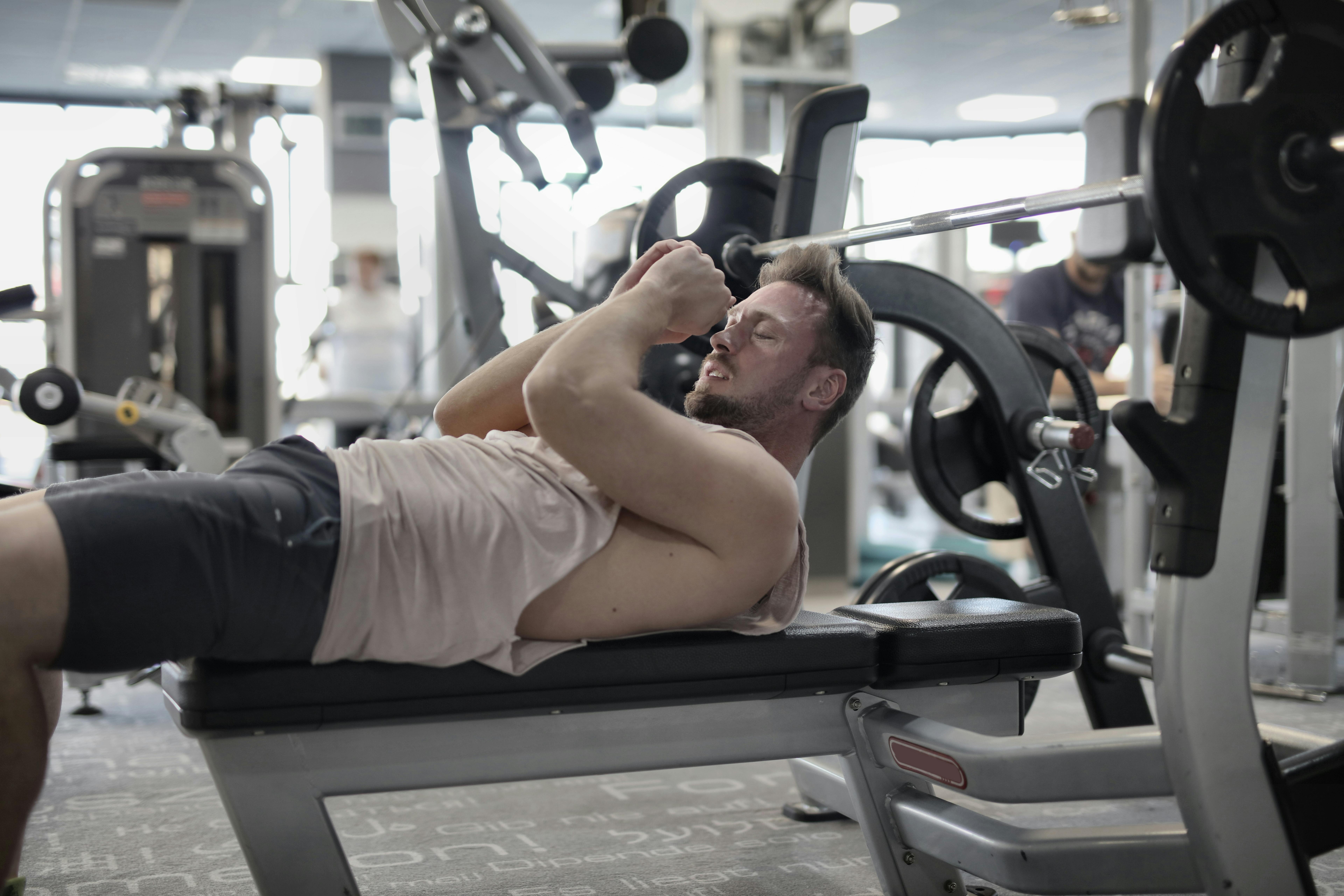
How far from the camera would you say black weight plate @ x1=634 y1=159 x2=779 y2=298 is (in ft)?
7.13

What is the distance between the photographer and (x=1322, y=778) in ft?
4.18

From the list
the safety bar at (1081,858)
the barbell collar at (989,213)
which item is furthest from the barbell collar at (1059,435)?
the safety bar at (1081,858)

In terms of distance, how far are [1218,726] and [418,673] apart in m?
0.85

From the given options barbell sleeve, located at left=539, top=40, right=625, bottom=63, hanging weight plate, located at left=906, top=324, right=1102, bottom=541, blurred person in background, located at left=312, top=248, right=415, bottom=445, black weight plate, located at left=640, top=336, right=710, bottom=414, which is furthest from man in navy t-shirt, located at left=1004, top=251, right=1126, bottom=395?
blurred person in background, located at left=312, top=248, right=415, bottom=445

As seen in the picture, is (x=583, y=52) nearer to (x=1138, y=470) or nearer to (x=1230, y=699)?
(x=1138, y=470)

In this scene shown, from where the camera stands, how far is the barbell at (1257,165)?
110cm

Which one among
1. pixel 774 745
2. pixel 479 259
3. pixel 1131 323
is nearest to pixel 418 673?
pixel 774 745

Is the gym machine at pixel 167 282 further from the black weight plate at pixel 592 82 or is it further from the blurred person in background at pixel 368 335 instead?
the blurred person in background at pixel 368 335

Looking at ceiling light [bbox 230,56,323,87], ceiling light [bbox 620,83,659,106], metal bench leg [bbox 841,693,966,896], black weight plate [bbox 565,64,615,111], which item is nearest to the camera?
metal bench leg [bbox 841,693,966,896]

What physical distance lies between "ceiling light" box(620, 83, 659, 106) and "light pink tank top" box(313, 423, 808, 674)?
7452mm

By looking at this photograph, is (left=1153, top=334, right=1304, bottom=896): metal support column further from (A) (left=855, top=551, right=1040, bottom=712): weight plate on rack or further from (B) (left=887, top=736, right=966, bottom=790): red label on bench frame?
(A) (left=855, top=551, right=1040, bottom=712): weight plate on rack

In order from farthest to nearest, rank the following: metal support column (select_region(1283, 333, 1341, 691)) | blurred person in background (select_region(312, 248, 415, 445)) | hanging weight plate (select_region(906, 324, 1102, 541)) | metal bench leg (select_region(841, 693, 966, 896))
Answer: blurred person in background (select_region(312, 248, 415, 445)), metal support column (select_region(1283, 333, 1341, 691)), hanging weight plate (select_region(906, 324, 1102, 541)), metal bench leg (select_region(841, 693, 966, 896))

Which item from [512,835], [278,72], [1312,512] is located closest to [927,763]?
[512,835]

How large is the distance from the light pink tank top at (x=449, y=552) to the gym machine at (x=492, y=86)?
214 centimetres
